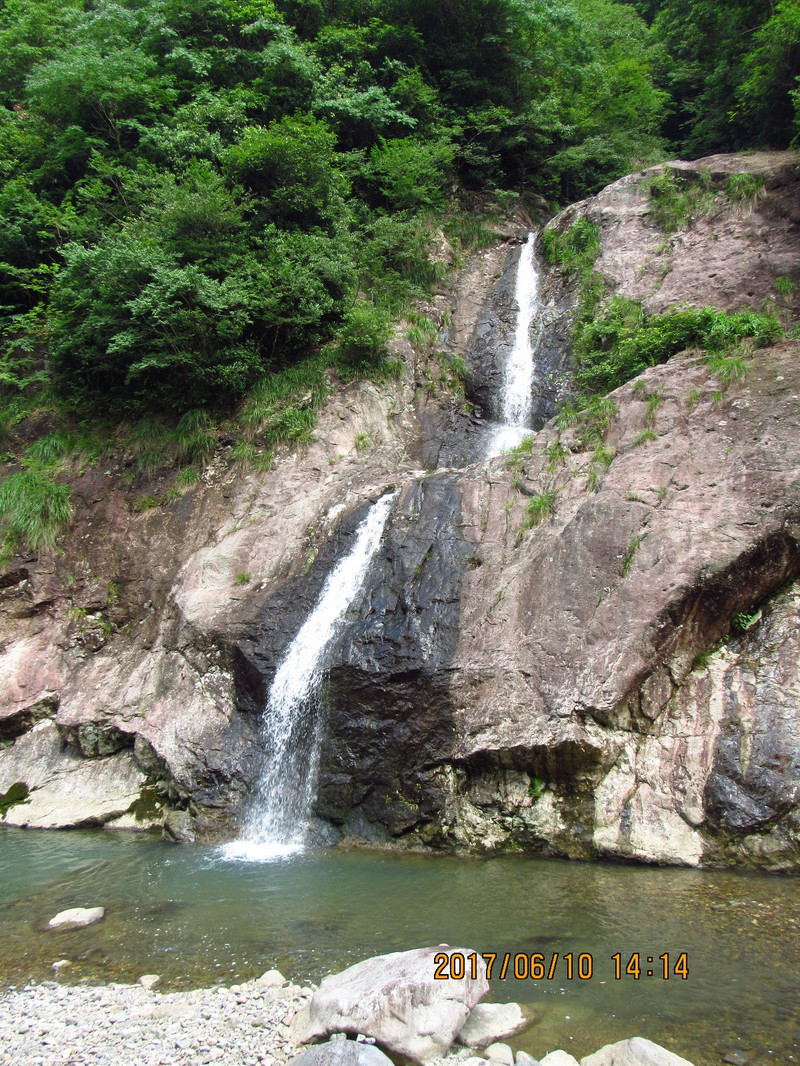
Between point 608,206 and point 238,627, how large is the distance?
46.5 ft

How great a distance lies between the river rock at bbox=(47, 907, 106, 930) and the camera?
5.95 meters

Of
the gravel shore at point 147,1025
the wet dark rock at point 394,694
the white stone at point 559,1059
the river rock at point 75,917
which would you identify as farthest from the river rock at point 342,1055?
the wet dark rock at point 394,694

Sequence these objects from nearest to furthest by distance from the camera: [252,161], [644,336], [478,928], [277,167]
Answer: [478,928], [644,336], [252,161], [277,167]

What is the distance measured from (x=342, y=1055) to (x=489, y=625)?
565 cm

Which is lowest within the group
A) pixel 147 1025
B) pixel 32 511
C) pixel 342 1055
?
pixel 147 1025

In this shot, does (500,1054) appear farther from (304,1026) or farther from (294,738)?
(294,738)

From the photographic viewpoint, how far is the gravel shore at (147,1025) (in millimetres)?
3869

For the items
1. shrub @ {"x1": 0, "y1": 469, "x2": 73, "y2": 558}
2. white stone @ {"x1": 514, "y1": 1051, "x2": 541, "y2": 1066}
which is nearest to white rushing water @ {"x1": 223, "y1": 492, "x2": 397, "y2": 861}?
white stone @ {"x1": 514, "y1": 1051, "x2": 541, "y2": 1066}

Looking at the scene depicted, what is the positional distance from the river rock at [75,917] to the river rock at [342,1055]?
3.44m

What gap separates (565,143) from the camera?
20.5 m

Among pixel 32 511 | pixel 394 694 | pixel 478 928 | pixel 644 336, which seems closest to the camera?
pixel 478 928

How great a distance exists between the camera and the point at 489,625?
28.5 feet

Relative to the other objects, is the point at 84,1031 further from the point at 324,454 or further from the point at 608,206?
the point at 608,206

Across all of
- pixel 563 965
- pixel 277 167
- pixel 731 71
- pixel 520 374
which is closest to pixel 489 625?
pixel 563 965
